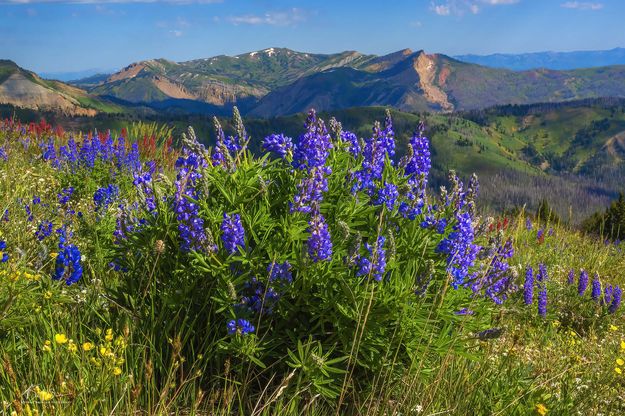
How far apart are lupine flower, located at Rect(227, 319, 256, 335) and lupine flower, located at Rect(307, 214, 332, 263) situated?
685 mm

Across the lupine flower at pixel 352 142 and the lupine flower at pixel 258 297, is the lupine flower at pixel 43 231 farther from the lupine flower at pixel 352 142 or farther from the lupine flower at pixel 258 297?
the lupine flower at pixel 352 142

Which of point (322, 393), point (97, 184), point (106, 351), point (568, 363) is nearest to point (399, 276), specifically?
point (322, 393)

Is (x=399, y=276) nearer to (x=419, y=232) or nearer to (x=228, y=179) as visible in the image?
(x=419, y=232)

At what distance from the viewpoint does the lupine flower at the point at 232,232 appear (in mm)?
3637

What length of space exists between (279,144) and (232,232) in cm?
117

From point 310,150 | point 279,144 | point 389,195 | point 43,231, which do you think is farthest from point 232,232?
point 43,231

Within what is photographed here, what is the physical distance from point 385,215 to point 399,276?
67 cm

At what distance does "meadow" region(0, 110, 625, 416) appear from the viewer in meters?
3.59

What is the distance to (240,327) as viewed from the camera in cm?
362

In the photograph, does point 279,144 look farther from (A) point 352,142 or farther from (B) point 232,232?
(B) point 232,232

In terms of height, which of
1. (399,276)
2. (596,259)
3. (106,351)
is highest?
(399,276)

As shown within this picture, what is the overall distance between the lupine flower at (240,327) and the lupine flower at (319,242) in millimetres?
685

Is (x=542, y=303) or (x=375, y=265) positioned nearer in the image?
(x=375, y=265)

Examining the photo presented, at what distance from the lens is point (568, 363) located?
16.9 feet
